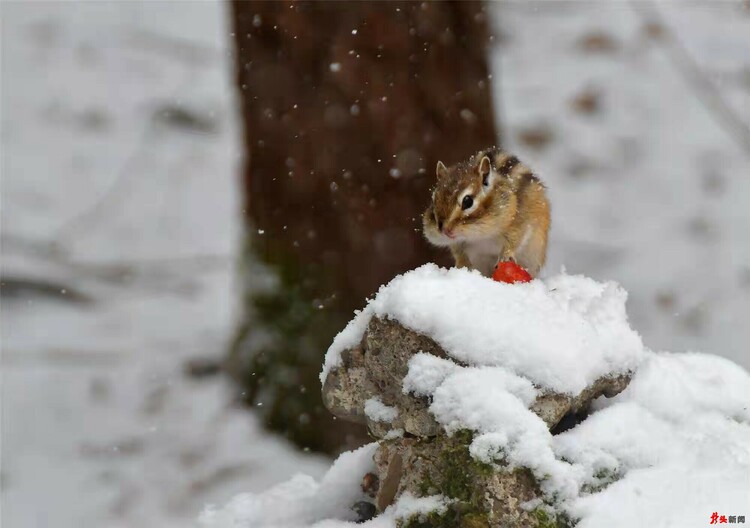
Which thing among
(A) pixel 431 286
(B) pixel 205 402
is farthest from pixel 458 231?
(B) pixel 205 402

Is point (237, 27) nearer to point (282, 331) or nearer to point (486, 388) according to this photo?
point (282, 331)

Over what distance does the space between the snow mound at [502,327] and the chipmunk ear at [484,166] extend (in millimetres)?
635

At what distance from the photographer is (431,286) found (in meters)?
2.36

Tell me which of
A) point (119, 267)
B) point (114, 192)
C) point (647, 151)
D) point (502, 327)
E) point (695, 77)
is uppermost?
point (695, 77)

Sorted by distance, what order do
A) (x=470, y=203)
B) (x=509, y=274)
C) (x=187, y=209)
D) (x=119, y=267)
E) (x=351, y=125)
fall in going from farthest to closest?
1. (x=187, y=209)
2. (x=119, y=267)
3. (x=351, y=125)
4. (x=470, y=203)
5. (x=509, y=274)

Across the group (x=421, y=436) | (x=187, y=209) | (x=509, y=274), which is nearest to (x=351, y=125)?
(x=509, y=274)

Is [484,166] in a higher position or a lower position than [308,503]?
higher

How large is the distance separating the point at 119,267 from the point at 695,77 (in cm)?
598

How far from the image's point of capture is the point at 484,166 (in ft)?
10.2

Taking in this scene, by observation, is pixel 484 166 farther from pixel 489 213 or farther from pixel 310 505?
pixel 310 505

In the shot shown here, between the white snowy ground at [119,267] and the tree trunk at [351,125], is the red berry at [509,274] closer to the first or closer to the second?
the tree trunk at [351,125]

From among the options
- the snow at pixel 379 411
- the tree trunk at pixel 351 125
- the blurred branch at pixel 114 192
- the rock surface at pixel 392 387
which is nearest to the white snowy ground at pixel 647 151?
the tree trunk at pixel 351 125

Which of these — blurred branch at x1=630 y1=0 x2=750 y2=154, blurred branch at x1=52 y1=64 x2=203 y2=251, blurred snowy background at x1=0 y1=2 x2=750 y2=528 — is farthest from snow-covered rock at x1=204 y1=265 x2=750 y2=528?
blurred branch at x1=52 y1=64 x2=203 y2=251

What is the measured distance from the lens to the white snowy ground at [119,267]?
586 cm
